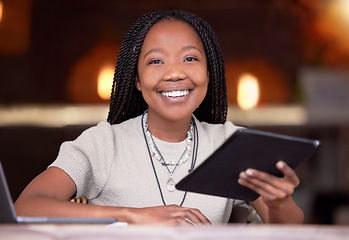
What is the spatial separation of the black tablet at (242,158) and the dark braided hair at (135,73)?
0.53 meters

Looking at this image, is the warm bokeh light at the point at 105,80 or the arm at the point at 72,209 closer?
the arm at the point at 72,209

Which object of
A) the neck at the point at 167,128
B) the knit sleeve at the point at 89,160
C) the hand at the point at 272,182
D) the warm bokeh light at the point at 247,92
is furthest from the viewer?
the warm bokeh light at the point at 247,92

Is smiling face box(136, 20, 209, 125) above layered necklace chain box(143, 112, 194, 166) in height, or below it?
above

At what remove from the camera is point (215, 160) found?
1052 millimetres

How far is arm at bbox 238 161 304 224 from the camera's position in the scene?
1111 mm

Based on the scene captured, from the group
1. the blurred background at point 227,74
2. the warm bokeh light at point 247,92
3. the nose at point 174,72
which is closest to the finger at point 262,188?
the nose at point 174,72

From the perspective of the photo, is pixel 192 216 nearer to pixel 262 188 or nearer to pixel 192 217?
pixel 192 217

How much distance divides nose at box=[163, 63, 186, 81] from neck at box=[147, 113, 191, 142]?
0.15 m

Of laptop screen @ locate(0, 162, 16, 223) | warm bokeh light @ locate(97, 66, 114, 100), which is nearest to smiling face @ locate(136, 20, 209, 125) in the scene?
laptop screen @ locate(0, 162, 16, 223)

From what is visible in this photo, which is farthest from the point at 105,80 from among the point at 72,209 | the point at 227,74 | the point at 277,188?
the point at 277,188

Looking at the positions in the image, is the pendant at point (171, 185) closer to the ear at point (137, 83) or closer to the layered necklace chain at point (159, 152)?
the layered necklace chain at point (159, 152)

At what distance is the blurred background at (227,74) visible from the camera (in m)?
4.51

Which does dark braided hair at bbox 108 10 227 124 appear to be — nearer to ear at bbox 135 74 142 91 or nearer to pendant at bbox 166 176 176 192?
ear at bbox 135 74 142 91

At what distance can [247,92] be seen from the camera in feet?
13.9
